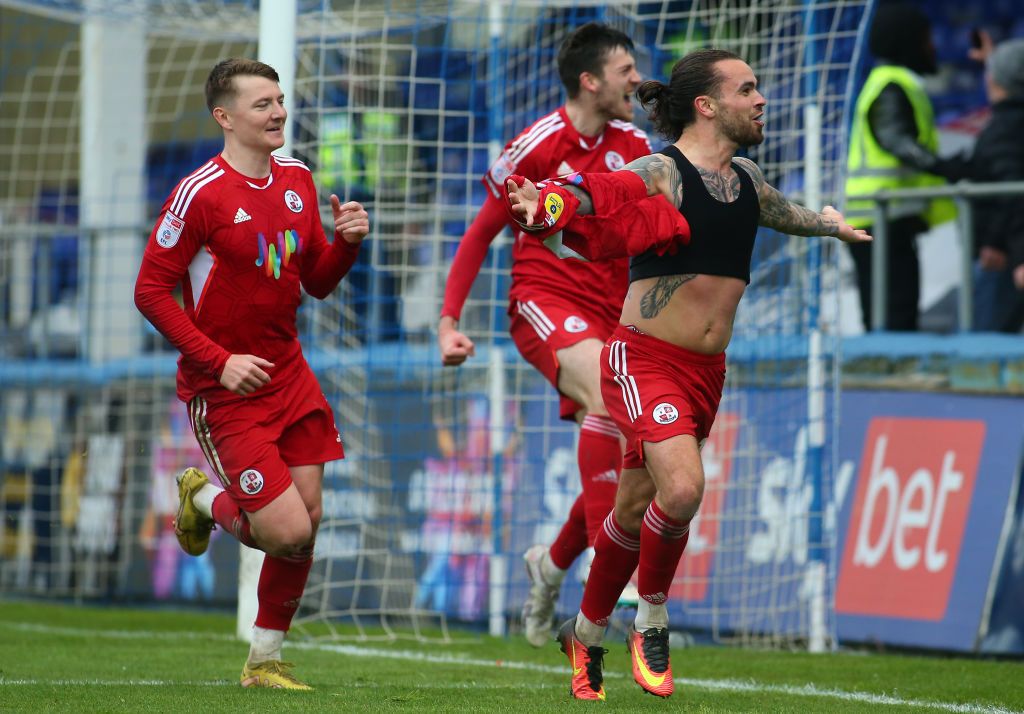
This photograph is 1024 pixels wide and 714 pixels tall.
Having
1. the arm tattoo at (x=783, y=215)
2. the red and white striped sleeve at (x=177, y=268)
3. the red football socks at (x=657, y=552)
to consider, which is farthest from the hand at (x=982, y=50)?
the red and white striped sleeve at (x=177, y=268)

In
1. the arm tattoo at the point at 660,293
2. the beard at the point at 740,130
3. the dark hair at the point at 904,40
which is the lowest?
the arm tattoo at the point at 660,293

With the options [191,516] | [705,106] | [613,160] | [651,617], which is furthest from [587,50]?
[651,617]

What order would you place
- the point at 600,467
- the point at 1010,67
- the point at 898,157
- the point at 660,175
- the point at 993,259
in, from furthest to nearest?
the point at 898,157 < the point at 1010,67 < the point at 993,259 < the point at 600,467 < the point at 660,175

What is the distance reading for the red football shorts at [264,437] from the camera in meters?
5.97

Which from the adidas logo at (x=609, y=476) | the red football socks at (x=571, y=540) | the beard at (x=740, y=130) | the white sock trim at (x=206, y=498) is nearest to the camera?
the beard at (x=740, y=130)

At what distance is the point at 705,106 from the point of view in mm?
5590

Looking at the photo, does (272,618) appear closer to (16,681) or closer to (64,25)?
(16,681)

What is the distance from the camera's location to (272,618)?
6.18 meters

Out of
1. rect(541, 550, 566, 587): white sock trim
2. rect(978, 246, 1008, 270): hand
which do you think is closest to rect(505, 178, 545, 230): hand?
rect(541, 550, 566, 587): white sock trim

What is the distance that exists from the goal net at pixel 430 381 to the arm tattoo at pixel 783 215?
2.84 metres

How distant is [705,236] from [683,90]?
0.56 m

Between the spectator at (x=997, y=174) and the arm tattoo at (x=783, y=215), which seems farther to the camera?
the spectator at (x=997, y=174)

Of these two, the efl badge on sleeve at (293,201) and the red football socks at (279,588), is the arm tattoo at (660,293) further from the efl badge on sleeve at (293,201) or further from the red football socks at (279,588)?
the red football socks at (279,588)

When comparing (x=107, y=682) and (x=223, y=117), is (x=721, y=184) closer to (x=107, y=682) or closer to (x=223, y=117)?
(x=223, y=117)
